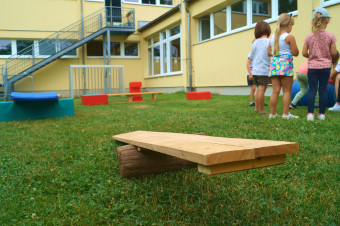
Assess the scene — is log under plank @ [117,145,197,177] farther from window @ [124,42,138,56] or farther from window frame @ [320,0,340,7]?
window @ [124,42,138,56]

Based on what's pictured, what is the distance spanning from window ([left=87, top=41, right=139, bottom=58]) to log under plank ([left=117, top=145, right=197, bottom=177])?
1670cm

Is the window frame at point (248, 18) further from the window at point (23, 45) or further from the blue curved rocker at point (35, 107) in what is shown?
the window at point (23, 45)

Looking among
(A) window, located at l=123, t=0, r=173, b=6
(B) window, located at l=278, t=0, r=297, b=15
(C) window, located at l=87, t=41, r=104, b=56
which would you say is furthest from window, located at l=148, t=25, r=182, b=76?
(B) window, located at l=278, t=0, r=297, b=15

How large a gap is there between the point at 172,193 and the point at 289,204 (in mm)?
720

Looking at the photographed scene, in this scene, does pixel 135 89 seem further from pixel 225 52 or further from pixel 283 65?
pixel 283 65

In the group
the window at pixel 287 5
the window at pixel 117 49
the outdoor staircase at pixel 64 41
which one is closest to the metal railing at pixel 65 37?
the outdoor staircase at pixel 64 41

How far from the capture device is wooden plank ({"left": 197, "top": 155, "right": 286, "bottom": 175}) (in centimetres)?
131

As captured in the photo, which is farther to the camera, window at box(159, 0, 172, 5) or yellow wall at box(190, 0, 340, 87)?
window at box(159, 0, 172, 5)

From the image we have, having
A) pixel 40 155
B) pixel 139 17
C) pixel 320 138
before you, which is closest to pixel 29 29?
pixel 139 17

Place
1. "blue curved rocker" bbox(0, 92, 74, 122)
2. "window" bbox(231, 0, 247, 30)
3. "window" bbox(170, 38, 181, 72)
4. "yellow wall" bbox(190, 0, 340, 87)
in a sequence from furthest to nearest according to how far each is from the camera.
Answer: "window" bbox(170, 38, 181, 72) < "window" bbox(231, 0, 247, 30) < "yellow wall" bbox(190, 0, 340, 87) < "blue curved rocker" bbox(0, 92, 74, 122)

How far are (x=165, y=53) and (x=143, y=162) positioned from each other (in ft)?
48.7

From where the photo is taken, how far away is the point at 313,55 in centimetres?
449

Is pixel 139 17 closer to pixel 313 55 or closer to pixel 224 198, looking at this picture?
pixel 313 55

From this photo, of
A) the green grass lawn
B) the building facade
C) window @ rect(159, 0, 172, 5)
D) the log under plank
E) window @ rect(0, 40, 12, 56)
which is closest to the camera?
the green grass lawn
